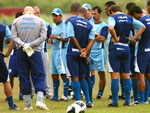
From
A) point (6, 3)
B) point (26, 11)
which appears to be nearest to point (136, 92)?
point (26, 11)

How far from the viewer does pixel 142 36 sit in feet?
44.8

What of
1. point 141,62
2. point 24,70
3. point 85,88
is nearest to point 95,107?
point 85,88

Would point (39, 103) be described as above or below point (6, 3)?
below

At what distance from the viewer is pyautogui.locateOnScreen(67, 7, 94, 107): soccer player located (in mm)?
12539

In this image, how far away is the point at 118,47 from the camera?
12836mm

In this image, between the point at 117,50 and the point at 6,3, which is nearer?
the point at 117,50

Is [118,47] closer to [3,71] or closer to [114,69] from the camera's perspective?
[114,69]

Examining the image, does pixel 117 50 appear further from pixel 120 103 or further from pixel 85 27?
pixel 120 103

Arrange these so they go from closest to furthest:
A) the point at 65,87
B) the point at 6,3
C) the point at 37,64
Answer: the point at 37,64 < the point at 65,87 < the point at 6,3

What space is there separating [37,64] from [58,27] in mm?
3023

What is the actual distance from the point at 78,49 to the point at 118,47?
1.04m

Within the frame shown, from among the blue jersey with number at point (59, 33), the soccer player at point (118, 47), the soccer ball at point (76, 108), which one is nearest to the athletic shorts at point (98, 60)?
the blue jersey with number at point (59, 33)

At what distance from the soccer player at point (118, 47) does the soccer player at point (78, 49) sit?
603 millimetres

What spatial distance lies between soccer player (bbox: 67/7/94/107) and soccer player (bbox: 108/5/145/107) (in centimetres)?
60
